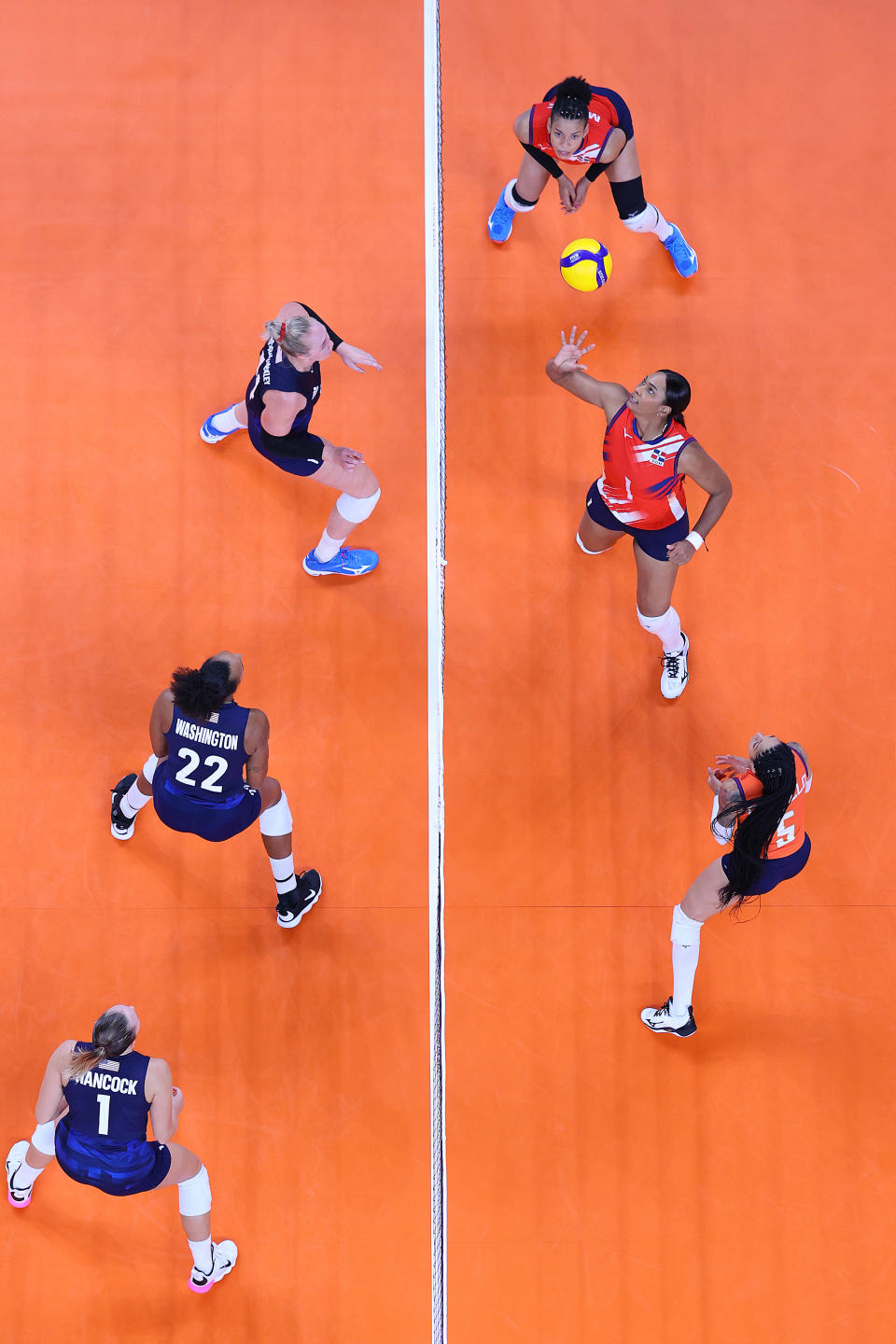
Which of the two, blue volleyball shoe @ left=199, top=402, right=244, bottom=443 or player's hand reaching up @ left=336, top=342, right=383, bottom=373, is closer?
player's hand reaching up @ left=336, top=342, right=383, bottom=373

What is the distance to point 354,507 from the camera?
4402 mm

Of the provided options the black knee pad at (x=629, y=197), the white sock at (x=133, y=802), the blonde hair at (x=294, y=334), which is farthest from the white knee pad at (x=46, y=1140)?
the black knee pad at (x=629, y=197)

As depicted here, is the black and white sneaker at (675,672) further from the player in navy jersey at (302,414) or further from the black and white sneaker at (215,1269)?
the black and white sneaker at (215,1269)

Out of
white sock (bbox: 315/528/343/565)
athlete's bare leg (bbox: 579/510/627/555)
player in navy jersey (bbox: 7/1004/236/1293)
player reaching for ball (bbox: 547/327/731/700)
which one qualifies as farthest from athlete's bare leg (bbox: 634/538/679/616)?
player in navy jersey (bbox: 7/1004/236/1293)

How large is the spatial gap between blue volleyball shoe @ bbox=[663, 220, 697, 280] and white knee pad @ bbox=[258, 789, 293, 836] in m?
3.51

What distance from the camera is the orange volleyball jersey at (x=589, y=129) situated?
441 cm

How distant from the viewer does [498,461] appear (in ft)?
16.4

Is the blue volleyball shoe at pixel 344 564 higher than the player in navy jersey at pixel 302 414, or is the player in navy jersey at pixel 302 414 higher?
the player in navy jersey at pixel 302 414

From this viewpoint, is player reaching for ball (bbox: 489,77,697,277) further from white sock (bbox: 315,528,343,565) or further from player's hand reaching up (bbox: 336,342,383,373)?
white sock (bbox: 315,528,343,565)

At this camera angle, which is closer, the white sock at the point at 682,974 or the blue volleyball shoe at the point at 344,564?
the white sock at the point at 682,974

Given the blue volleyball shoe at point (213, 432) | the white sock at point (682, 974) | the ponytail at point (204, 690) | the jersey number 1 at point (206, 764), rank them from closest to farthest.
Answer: the ponytail at point (204, 690) → the jersey number 1 at point (206, 764) → the white sock at point (682, 974) → the blue volleyball shoe at point (213, 432)

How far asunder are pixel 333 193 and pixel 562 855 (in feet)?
12.3

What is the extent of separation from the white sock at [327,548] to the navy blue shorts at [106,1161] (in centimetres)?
260

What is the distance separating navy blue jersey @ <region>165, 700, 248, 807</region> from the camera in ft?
12.0
